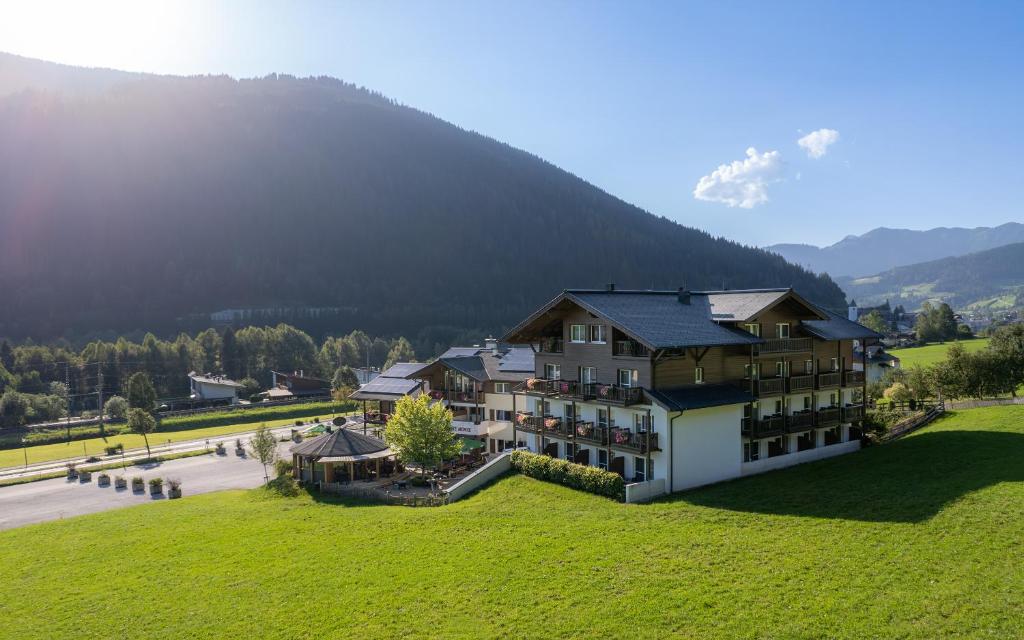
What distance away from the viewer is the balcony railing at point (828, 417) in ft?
116

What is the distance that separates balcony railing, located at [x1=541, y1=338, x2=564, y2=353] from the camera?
36000mm

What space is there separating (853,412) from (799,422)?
5426 mm

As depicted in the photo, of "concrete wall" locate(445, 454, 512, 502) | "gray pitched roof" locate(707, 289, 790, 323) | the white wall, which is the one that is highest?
"gray pitched roof" locate(707, 289, 790, 323)

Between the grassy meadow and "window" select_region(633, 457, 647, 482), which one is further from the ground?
"window" select_region(633, 457, 647, 482)

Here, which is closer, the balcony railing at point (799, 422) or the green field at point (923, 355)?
the balcony railing at point (799, 422)

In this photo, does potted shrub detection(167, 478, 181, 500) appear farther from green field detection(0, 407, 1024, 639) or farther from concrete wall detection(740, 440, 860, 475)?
concrete wall detection(740, 440, 860, 475)

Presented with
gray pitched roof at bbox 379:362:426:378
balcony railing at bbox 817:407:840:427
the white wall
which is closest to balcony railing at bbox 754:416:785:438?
the white wall

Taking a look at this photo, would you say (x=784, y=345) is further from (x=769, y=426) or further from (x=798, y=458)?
(x=798, y=458)

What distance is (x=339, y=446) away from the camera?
38.7m

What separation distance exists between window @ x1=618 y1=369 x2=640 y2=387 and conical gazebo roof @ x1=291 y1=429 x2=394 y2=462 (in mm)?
17529

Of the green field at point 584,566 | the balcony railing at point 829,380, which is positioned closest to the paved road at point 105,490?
the green field at point 584,566

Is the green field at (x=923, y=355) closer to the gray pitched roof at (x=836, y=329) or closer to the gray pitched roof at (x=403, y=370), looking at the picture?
the gray pitched roof at (x=836, y=329)

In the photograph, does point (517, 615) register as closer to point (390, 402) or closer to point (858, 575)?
point (858, 575)

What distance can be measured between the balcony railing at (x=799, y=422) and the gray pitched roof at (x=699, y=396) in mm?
4263
